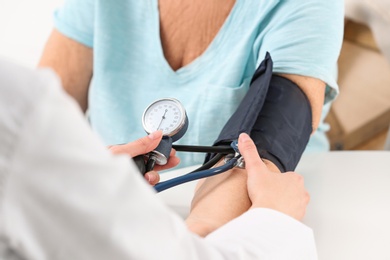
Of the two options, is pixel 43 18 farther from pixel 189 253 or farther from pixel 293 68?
pixel 189 253

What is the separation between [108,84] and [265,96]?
1.34 ft

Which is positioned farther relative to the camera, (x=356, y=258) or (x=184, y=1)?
(x=184, y=1)

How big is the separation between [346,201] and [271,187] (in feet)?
0.87

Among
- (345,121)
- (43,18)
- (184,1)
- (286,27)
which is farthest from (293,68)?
(43,18)

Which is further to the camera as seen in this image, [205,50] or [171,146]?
[205,50]

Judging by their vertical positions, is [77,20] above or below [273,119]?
above

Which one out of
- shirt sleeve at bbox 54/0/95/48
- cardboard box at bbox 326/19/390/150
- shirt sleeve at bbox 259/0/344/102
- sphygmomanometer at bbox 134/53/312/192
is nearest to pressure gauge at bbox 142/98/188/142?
sphygmomanometer at bbox 134/53/312/192

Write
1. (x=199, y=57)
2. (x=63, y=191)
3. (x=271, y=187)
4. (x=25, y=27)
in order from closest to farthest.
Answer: (x=63, y=191) → (x=271, y=187) → (x=199, y=57) → (x=25, y=27)

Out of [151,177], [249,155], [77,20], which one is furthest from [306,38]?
[77,20]

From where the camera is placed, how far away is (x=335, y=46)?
1024mm

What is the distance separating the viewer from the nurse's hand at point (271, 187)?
78 centimetres

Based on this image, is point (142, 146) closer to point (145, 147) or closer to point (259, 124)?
point (145, 147)

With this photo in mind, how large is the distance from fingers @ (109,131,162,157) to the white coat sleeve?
1.15 ft

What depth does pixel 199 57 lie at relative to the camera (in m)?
1.12
